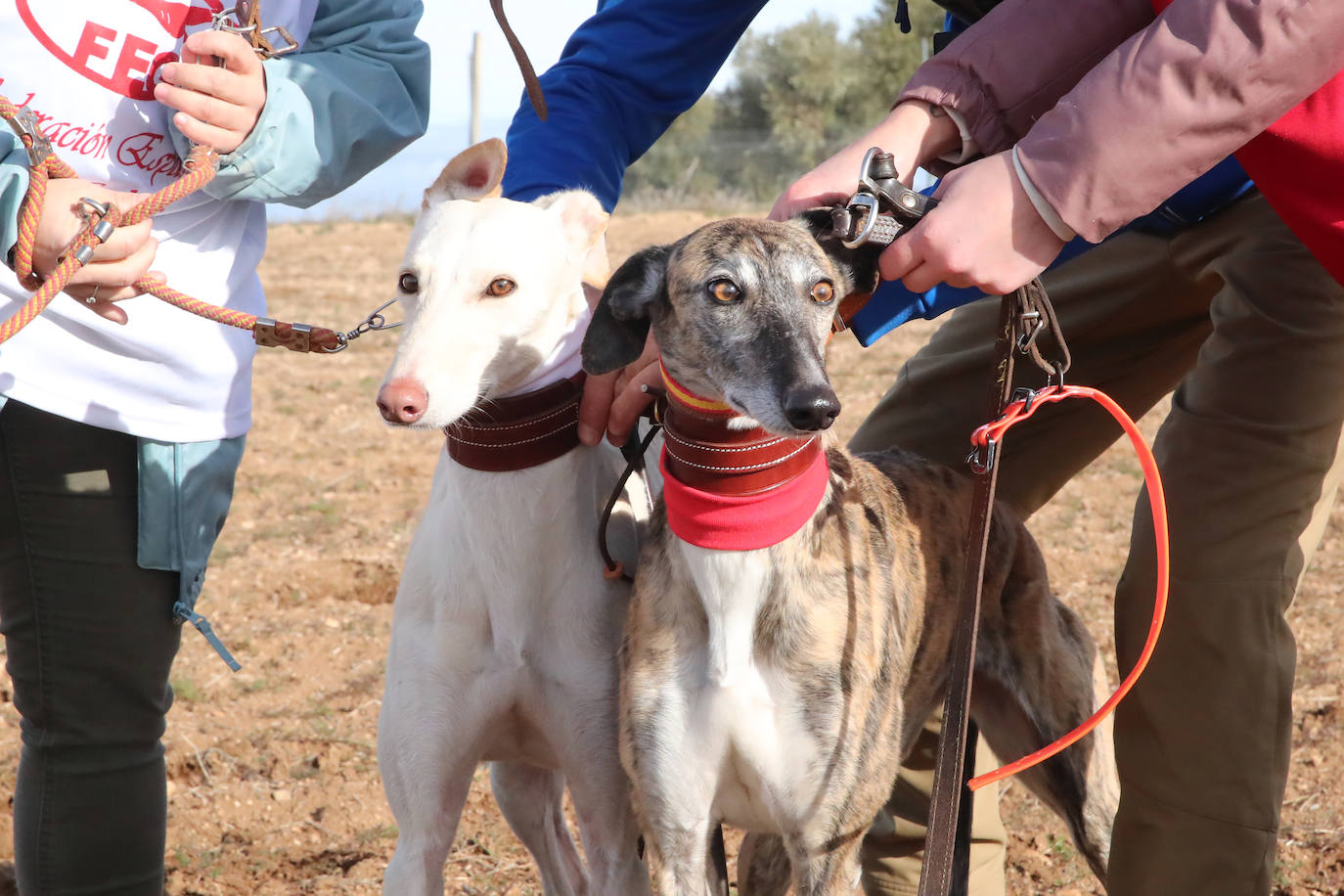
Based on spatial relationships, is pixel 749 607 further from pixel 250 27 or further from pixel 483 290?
pixel 250 27

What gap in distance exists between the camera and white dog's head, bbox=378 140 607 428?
2.13 m

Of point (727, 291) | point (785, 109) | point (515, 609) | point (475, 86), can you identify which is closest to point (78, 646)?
point (515, 609)

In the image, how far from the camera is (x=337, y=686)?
4.48 m

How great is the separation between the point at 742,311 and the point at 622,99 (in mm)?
999

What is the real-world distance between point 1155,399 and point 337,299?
917 centimetres

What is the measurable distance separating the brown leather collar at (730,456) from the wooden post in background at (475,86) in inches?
774

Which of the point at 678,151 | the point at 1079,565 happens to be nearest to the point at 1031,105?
the point at 1079,565

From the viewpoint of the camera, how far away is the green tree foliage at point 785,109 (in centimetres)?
2875

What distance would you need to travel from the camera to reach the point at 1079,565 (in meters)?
5.50

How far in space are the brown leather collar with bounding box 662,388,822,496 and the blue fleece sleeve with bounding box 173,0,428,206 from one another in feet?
2.69

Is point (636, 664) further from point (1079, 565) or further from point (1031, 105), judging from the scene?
point (1079, 565)

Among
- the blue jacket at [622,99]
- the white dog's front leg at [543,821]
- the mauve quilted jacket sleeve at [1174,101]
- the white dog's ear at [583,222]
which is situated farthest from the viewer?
the white dog's front leg at [543,821]

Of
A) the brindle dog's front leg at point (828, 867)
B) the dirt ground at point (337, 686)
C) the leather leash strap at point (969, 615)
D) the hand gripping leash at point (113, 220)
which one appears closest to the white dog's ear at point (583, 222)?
the hand gripping leash at point (113, 220)

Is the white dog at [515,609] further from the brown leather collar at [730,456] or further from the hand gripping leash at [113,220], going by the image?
the brown leather collar at [730,456]
